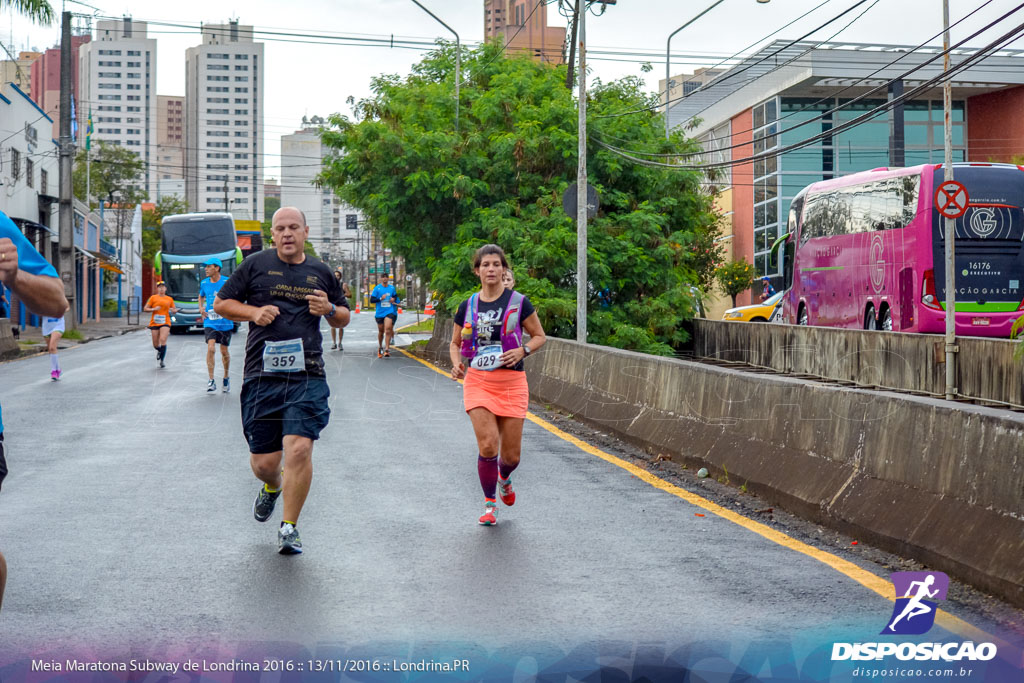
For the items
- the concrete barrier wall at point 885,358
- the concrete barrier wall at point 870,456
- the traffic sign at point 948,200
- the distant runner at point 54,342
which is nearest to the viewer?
the concrete barrier wall at point 870,456

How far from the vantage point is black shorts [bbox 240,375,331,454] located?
6.54 metres

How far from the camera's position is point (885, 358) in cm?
1995

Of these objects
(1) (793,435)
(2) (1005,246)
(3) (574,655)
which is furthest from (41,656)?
(2) (1005,246)

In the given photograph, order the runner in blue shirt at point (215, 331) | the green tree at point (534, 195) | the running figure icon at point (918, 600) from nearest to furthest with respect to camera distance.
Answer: the running figure icon at point (918, 600), the runner in blue shirt at point (215, 331), the green tree at point (534, 195)

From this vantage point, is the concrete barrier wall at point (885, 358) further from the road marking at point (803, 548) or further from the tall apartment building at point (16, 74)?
the tall apartment building at point (16, 74)

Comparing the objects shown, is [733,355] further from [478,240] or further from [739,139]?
[739,139]

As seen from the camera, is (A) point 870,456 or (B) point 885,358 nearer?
(A) point 870,456

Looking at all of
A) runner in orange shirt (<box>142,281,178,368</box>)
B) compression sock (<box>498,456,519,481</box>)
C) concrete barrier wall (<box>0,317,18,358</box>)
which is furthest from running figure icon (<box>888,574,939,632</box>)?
concrete barrier wall (<box>0,317,18,358</box>)

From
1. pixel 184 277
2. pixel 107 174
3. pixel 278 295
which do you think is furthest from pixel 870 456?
pixel 107 174

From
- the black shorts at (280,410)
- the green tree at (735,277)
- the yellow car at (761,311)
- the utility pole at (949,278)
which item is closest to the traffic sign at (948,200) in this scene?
the utility pole at (949,278)

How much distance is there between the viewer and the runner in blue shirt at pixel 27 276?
11.6 ft

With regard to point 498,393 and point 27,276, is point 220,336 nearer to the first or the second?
point 498,393

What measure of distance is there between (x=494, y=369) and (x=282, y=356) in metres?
1.61

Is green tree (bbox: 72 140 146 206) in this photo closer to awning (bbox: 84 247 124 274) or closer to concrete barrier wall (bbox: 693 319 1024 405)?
awning (bbox: 84 247 124 274)
